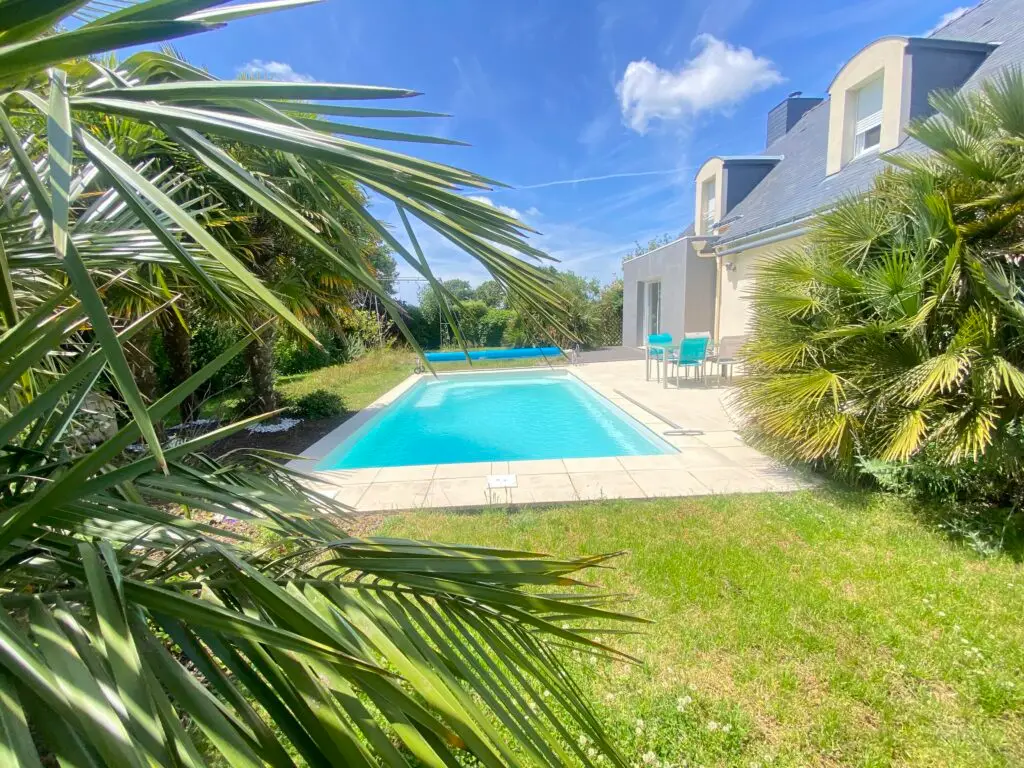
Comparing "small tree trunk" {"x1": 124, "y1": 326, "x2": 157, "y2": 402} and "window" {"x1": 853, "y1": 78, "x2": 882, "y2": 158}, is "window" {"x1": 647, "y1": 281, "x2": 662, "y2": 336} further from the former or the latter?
"small tree trunk" {"x1": 124, "y1": 326, "x2": 157, "y2": 402}

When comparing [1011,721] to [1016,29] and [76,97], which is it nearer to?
[76,97]

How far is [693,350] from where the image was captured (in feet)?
39.9

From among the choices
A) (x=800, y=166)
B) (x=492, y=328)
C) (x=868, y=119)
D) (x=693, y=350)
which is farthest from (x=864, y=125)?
(x=492, y=328)

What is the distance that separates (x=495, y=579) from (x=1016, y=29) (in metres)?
13.9

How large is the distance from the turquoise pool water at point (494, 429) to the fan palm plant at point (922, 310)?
2.61 meters

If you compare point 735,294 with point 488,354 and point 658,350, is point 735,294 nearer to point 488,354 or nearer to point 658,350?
point 658,350

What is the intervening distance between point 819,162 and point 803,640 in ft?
42.4

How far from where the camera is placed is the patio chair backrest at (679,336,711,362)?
12031mm

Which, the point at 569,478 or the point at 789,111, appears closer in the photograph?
the point at 569,478

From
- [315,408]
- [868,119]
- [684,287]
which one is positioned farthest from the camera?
[684,287]

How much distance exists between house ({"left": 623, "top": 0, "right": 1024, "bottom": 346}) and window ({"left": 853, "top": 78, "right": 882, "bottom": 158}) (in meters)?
0.02

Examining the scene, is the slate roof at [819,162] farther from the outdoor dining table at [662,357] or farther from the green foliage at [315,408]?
the green foliage at [315,408]

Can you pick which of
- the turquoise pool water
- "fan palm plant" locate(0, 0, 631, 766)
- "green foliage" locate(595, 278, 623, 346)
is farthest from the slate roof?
"green foliage" locate(595, 278, 623, 346)

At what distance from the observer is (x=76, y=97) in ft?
2.31
